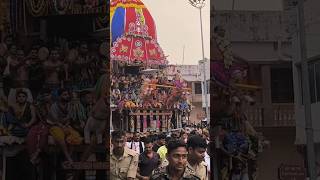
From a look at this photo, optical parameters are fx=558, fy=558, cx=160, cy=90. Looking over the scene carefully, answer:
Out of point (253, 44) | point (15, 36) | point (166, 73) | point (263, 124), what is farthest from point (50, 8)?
point (263, 124)

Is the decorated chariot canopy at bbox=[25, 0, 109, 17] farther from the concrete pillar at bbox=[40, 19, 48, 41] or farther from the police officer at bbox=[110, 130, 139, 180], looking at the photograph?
the police officer at bbox=[110, 130, 139, 180]

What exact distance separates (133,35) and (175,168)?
2.73 meters

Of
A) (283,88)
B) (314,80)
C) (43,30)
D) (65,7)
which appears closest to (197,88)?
(283,88)

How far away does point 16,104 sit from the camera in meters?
11.7

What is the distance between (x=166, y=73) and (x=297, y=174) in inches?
133

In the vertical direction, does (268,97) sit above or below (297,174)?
A: above

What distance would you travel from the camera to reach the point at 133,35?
11023mm

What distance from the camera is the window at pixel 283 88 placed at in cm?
1148

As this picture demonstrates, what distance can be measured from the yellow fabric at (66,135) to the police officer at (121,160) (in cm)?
92

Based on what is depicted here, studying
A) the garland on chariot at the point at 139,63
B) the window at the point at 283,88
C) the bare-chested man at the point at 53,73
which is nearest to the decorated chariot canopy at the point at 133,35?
the garland on chariot at the point at 139,63

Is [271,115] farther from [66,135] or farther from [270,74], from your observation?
[66,135]

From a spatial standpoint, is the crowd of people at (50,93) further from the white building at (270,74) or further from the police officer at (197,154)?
the white building at (270,74)

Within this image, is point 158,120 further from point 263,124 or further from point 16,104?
point 16,104

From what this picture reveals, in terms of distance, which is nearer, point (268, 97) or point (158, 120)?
point (158, 120)
